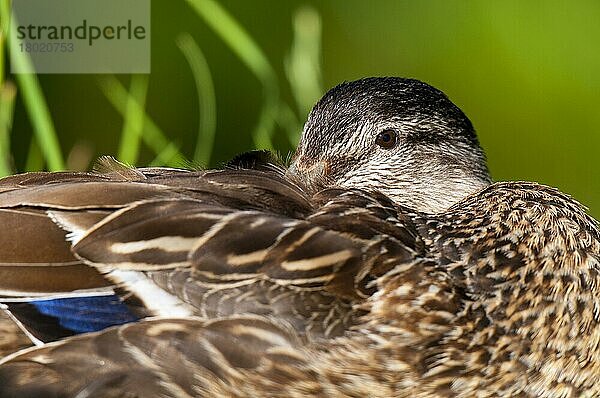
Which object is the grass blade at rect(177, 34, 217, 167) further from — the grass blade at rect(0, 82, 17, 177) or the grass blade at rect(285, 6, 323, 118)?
the grass blade at rect(0, 82, 17, 177)

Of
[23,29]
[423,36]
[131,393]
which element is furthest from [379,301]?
[423,36]

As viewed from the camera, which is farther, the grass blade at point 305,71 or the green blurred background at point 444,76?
the green blurred background at point 444,76

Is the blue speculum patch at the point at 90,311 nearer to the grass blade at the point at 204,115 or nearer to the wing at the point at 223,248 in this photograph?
the wing at the point at 223,248

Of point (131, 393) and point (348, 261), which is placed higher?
point (348, 261)

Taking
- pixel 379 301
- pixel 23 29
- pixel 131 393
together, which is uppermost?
pixel 23 29

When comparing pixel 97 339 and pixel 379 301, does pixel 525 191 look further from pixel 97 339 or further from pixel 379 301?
pixel 97 339
